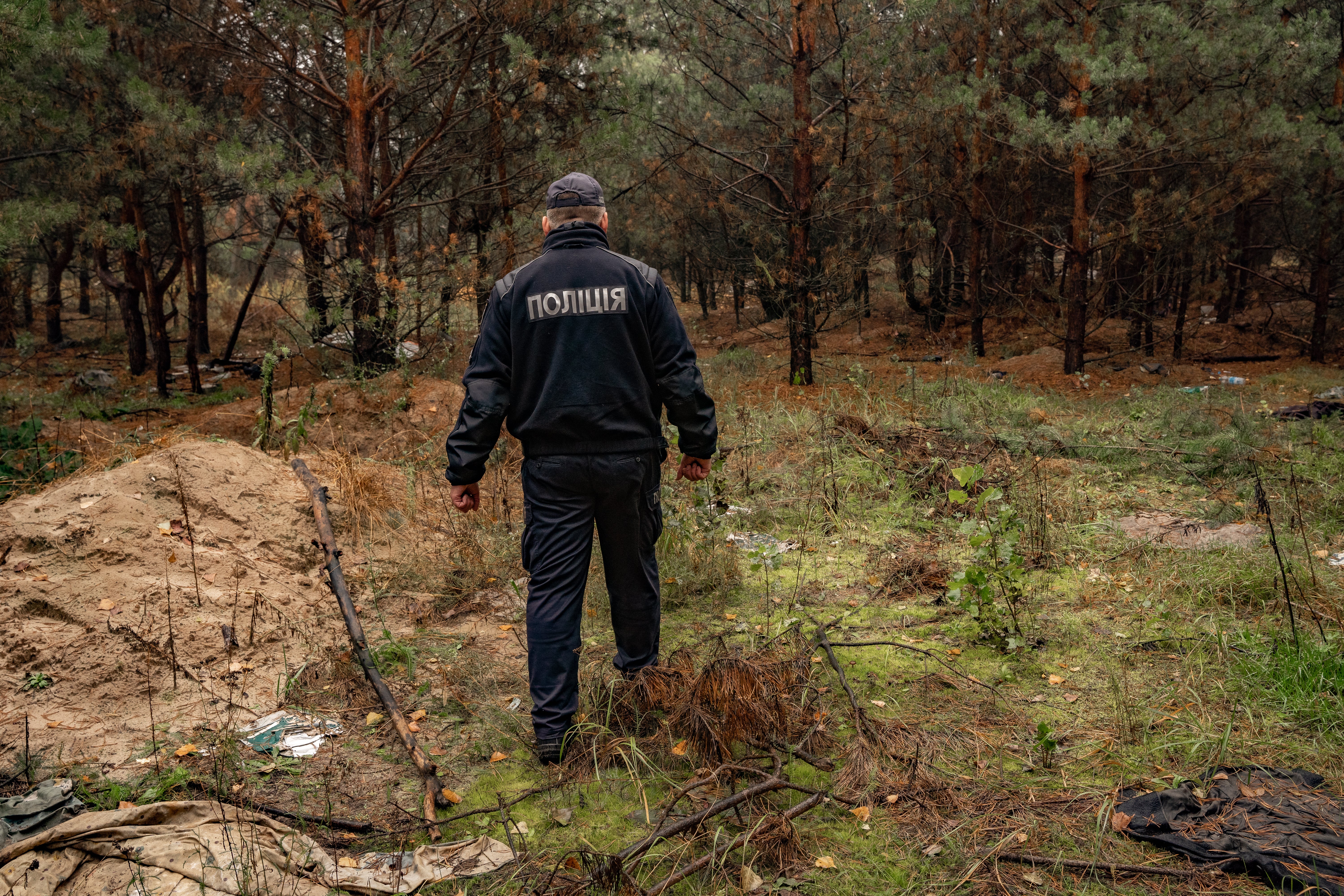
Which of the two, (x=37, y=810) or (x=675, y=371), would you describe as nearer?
(x=37, y=810)

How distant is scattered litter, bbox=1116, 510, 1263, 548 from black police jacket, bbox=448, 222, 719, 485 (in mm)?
3316

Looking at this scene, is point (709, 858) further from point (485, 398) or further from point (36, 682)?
point (36, 682)

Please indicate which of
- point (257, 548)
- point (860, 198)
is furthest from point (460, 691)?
point (860, 198)

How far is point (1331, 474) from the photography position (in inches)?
235

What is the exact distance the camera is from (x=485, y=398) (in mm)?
3158

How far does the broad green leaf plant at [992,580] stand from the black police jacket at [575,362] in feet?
4.83

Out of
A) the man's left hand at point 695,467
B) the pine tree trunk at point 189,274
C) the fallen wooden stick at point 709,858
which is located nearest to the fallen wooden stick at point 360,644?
the fallen wooden stick at point 709,858

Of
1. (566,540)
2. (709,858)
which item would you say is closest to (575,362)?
(566,540)

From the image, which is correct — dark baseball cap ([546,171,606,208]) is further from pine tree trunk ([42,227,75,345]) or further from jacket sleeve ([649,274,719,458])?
pine tree trunk ([42,227,75,345])

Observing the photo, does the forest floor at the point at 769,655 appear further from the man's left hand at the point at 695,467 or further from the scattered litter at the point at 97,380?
the scattered litter at the point at 97,380

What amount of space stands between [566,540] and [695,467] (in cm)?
61

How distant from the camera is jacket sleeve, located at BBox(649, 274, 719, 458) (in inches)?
127

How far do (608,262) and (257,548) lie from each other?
296cm

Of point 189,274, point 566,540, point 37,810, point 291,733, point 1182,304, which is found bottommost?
point 291,733
